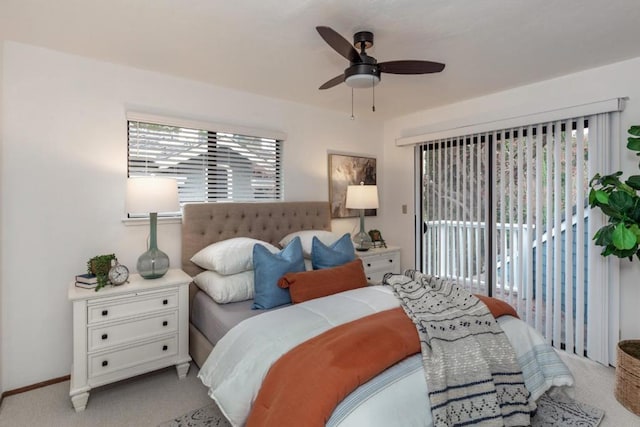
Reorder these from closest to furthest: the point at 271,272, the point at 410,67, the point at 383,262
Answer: the point at 410,67, the point at 271,272, the point at 383,262

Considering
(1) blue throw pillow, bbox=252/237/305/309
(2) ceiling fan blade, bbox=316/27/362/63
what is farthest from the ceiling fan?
(1) blue throw pillow, bbox=252/237/305/309

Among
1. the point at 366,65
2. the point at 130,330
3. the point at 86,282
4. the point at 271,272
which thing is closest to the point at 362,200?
the point at 271,272

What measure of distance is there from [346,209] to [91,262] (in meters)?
2.72

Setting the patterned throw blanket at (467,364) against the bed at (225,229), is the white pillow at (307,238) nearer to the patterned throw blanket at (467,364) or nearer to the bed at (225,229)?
the bed at (225,229)

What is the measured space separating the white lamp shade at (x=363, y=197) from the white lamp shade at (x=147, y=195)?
206cm

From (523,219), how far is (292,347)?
107 inches

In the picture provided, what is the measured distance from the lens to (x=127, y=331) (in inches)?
91.0

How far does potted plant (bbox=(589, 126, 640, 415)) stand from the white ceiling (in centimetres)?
84

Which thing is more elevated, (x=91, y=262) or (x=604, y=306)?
(x=91, y=262)

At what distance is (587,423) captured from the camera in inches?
79.5

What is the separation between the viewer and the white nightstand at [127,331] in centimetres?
215

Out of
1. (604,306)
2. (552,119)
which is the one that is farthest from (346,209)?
(604,306)

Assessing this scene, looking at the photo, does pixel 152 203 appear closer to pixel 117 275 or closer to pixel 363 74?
pixel 117 275

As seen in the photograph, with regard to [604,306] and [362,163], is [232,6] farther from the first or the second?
[604,306]
